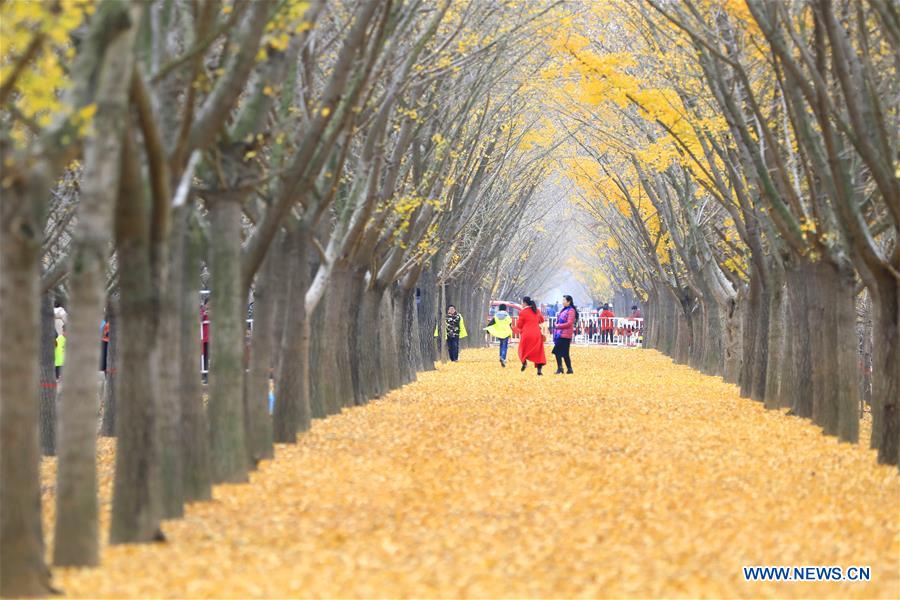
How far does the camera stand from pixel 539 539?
33.2 feet

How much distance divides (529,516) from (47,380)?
1226 centimetres

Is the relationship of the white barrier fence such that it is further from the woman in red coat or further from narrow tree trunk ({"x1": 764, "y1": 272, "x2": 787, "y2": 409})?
narrow tree trunk ({"x1": 764, "y1": 272, "x2": 787, "y2": 409})

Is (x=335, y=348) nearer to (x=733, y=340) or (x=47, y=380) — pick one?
(x=47, y=380)

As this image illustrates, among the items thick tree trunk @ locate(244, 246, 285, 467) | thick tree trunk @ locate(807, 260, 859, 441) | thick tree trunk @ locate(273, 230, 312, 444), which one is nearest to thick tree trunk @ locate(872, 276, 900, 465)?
thick tree trunk @ locate(807, 260, 859, 441)

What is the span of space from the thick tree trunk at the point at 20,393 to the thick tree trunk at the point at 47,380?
44.4ft

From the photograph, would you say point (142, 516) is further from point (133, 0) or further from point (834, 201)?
point (834, 201)

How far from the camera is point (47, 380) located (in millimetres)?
21625

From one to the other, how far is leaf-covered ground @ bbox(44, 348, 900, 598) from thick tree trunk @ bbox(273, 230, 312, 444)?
1.27ft

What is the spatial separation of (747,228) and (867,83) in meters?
10.2

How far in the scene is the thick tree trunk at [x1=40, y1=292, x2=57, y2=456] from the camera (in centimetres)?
2150

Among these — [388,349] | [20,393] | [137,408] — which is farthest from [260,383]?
[388,349]

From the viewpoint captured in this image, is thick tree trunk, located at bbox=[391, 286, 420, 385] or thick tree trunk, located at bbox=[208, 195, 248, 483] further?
thick tree trunk, located at bbox=[391, 286, 420, 385]

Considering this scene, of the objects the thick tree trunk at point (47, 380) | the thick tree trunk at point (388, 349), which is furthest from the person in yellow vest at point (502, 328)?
the thick tree trunk at point (47, 380)

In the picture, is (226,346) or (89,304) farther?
(226,346)
